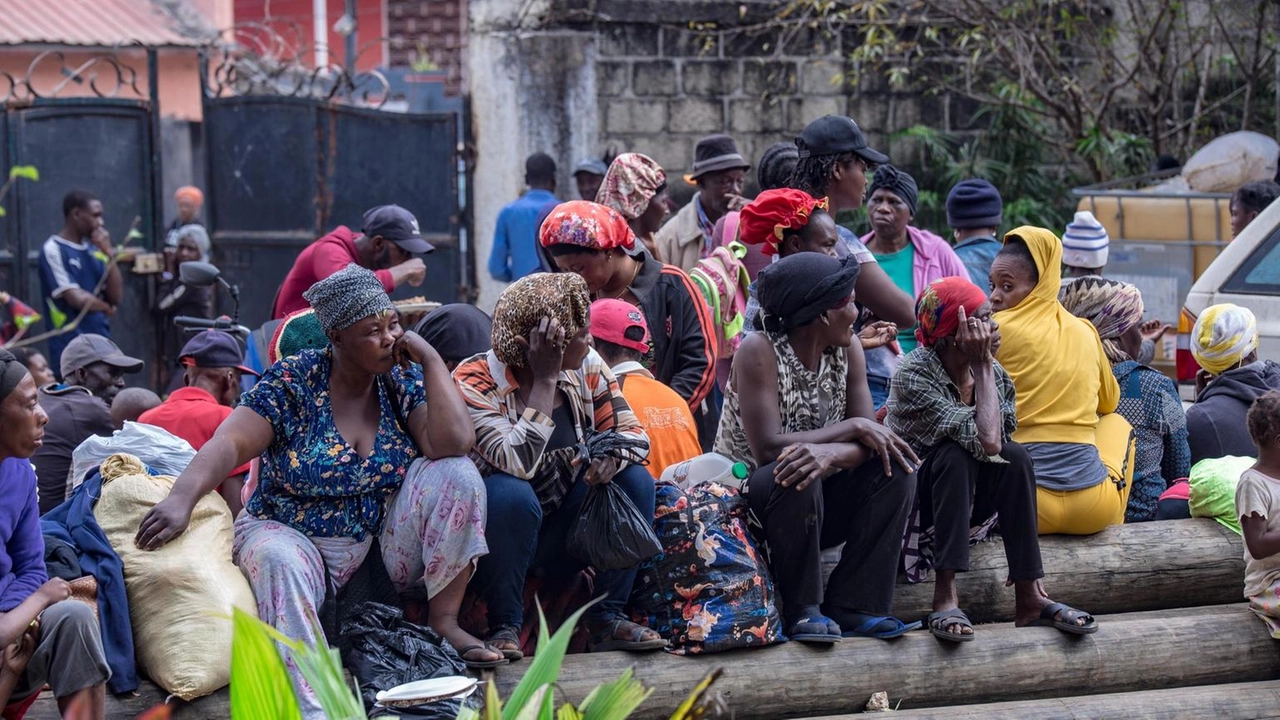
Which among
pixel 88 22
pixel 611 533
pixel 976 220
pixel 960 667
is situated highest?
pixel 88 22

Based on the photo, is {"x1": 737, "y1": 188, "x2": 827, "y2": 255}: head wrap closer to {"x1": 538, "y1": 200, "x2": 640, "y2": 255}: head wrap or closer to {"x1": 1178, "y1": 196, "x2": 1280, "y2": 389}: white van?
{"x1": 538, "y1": 200, "x2": 640, "y2": 255}: head wrap

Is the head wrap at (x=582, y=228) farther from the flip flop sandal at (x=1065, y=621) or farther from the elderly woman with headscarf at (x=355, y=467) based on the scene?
the flip flop sandal at (x=1065, y=621)

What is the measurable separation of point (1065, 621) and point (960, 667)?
44 cm

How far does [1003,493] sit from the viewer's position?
5.36 metres

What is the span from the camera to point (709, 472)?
5312 millimetres

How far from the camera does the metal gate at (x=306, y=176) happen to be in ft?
35.3

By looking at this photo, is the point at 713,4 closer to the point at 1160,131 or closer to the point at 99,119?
the point at 1160,131

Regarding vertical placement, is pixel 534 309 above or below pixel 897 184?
below

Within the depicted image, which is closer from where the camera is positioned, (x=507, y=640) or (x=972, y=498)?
(x=507, y=640)

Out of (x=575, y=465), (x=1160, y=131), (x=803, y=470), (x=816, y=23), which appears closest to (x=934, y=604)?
(x=803, y=470)

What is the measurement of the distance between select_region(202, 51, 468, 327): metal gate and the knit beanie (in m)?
4.69

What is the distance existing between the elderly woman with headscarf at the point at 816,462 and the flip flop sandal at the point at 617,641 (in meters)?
0.49

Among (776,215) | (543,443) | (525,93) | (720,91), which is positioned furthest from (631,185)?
(720,91)

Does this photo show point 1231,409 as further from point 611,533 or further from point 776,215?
point 611,533
